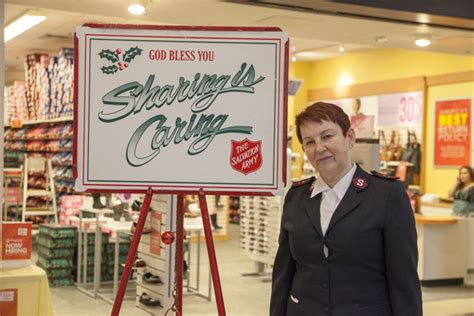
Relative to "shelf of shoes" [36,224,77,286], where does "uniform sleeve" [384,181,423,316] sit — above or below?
above

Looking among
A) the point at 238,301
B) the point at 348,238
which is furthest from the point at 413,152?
the point at 348,238

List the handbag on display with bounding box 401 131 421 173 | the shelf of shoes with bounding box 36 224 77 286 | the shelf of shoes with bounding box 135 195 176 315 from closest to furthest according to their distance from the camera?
1. the shelf of shoes with bounding box 135 195 176 315
2. the shelf of shoes with bounding box 36 224 77 286
3. the handbag on display with bounding box 401 131 421 173

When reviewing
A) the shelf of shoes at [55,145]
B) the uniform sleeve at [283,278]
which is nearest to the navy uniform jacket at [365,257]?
the uniform sleeve at [283,278]

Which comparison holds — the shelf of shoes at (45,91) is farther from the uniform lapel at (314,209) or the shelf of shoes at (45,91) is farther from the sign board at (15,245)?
the uniform lapel at (314,209)

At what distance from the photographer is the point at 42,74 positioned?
13.1m

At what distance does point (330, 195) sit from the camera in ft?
8.12

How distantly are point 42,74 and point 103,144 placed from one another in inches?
423

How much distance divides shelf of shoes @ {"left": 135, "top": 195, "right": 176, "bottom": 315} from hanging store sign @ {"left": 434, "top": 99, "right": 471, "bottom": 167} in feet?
23.3

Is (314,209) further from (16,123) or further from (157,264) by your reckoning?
(16,123)

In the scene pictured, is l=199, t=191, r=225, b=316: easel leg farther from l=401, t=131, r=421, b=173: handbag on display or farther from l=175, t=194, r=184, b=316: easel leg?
l=401, t=131, r=421, b=173: handbag on display

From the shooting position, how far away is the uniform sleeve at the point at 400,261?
2.34m

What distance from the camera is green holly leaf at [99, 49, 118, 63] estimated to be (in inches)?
112

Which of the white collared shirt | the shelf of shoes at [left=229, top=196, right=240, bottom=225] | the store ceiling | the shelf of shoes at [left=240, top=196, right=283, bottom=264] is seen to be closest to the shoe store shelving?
the store ceiling

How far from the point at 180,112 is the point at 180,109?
1 centimetres
